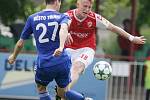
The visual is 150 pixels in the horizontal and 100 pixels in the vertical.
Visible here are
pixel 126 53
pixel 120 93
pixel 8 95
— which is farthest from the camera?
pixel 126 53

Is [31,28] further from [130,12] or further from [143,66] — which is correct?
[130,12]

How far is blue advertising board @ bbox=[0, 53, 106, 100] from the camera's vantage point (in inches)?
648

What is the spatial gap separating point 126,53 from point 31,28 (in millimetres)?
9641

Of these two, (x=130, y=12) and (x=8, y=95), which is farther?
(x=130, y=12)

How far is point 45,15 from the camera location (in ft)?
36.1

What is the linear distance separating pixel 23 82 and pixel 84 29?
396 cm

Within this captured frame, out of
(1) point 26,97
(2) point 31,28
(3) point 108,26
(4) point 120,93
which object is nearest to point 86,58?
(3) point 108,26

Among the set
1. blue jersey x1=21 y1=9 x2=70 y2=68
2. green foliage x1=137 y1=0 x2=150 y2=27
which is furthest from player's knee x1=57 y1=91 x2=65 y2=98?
green foliage x1=137 y1=0 x2=150 y2=27

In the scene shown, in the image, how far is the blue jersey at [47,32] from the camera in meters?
11.0

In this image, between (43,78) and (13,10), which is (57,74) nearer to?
(43,78)

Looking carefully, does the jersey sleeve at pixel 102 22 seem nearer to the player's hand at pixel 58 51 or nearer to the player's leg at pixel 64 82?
the player's leg at pixel 64 82

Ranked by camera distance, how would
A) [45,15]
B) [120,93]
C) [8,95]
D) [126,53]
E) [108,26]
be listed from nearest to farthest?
1. [45,15]
2. [108,26]
3. [8,95]
4. [120,93]
5. [126,53]

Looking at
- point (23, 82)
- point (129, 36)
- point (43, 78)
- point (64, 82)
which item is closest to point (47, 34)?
point (43, 78)

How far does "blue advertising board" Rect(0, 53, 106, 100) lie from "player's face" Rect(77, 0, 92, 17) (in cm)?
363
